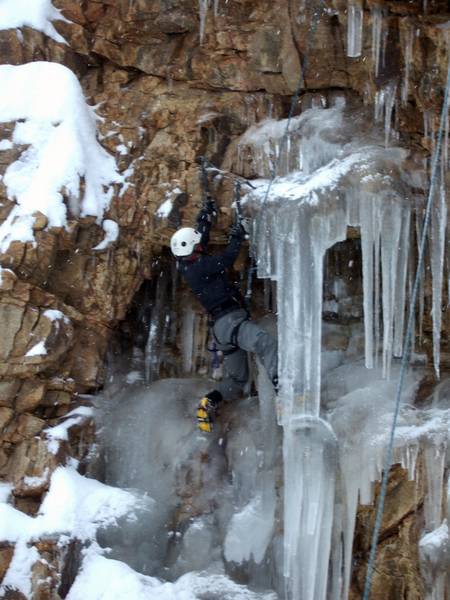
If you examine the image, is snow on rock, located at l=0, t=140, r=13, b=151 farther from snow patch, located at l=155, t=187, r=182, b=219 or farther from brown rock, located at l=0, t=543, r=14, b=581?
brown rock, located at l=0, t=543, r=14, b=581

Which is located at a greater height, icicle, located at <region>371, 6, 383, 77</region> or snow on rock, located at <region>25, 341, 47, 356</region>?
icicle, located at <region>371, 6, 383, 77</region>

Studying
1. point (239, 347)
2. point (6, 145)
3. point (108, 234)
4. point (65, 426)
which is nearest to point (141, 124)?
point (108, 234)

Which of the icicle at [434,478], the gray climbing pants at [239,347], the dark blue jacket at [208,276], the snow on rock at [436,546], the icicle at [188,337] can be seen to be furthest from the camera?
the icicle at [188,337]

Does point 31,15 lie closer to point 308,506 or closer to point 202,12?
point 202,12

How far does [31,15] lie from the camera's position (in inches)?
286

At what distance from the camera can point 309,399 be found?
5801 mm

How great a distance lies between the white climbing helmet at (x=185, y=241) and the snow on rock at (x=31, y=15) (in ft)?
7.81

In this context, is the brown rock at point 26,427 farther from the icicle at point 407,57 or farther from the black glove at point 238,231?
the icicle at point 407,57

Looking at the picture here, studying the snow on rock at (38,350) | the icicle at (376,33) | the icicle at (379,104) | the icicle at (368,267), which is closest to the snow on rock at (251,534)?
the icicle at (368,267)

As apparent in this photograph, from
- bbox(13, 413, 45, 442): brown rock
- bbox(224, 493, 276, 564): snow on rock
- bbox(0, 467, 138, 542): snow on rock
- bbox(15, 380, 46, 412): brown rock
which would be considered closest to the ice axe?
bbox(15, 380, 46, 412): brown rock

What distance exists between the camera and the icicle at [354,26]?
19.6 feet

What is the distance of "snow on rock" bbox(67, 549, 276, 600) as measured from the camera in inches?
224

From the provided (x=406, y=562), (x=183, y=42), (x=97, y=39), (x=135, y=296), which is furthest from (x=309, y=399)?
(x=97, y=39)

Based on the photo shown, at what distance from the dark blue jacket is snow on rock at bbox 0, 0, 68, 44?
237 cm
